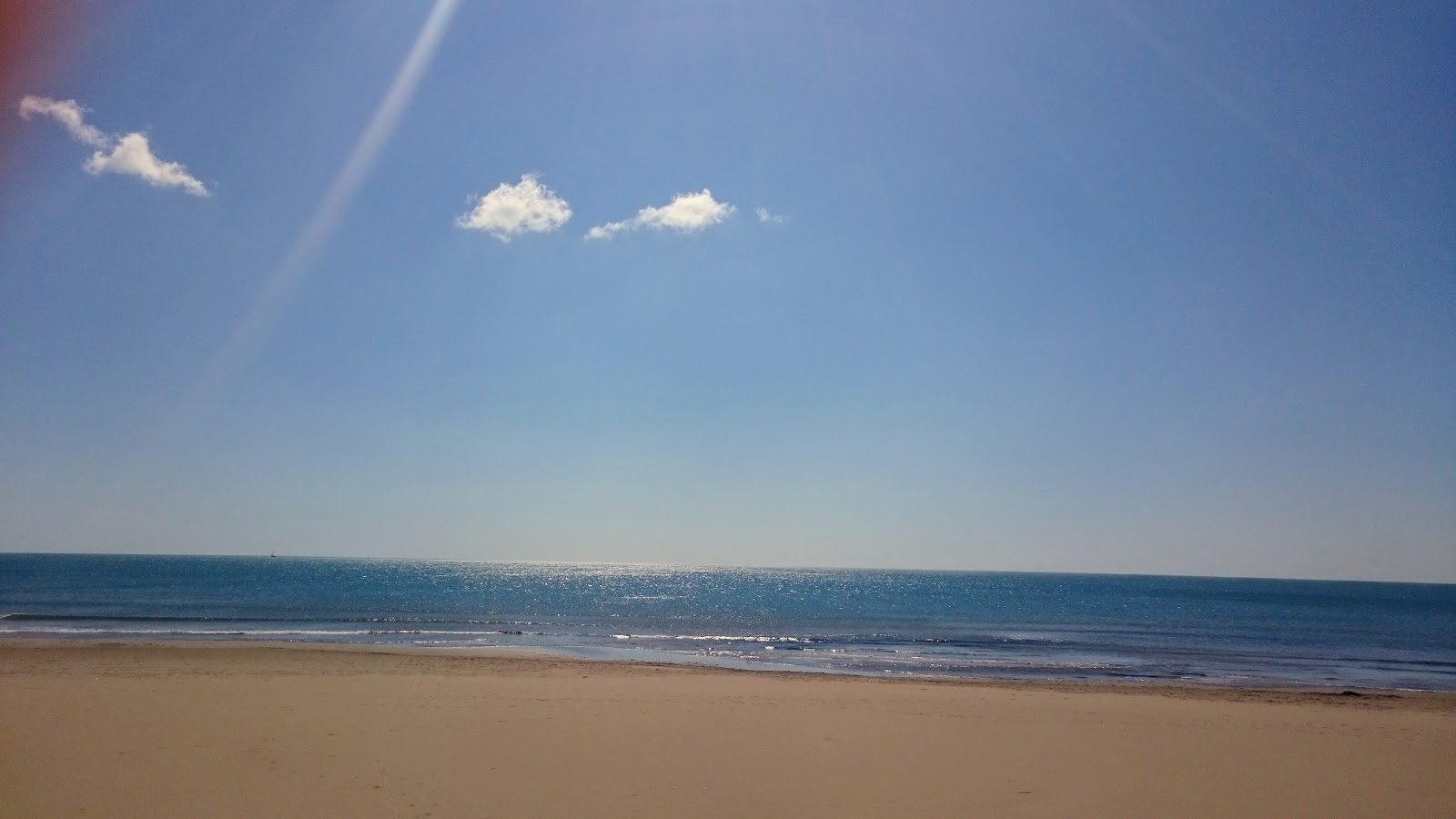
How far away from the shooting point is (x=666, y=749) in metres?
11.2

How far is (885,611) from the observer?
57.9m

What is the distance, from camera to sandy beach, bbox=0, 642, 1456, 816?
8734mm

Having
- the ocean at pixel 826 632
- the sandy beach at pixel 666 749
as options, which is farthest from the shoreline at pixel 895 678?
the sandy beach at pixel 666 749

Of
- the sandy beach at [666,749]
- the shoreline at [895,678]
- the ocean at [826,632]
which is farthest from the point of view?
the ocean at [826,632]

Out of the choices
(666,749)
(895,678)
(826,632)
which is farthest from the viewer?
(826,632)

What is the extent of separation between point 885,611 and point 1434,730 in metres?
43.8

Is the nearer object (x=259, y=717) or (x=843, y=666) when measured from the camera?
(x=259, y=717)

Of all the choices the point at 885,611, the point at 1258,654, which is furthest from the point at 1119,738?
the point at 885,611

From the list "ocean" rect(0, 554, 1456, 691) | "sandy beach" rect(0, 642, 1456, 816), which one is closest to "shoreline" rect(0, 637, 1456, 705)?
"ocean" rect(0, 554, 1456, 691)

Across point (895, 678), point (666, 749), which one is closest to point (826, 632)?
point (895, 678)

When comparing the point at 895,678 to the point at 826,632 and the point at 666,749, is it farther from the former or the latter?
the point at 826,632

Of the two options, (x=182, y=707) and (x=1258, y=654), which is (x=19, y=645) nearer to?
(x=182, y=707)

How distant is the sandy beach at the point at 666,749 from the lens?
8.73 meters

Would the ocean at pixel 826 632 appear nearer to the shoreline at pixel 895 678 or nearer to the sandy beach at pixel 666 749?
the shoreline at pixel 895 678
